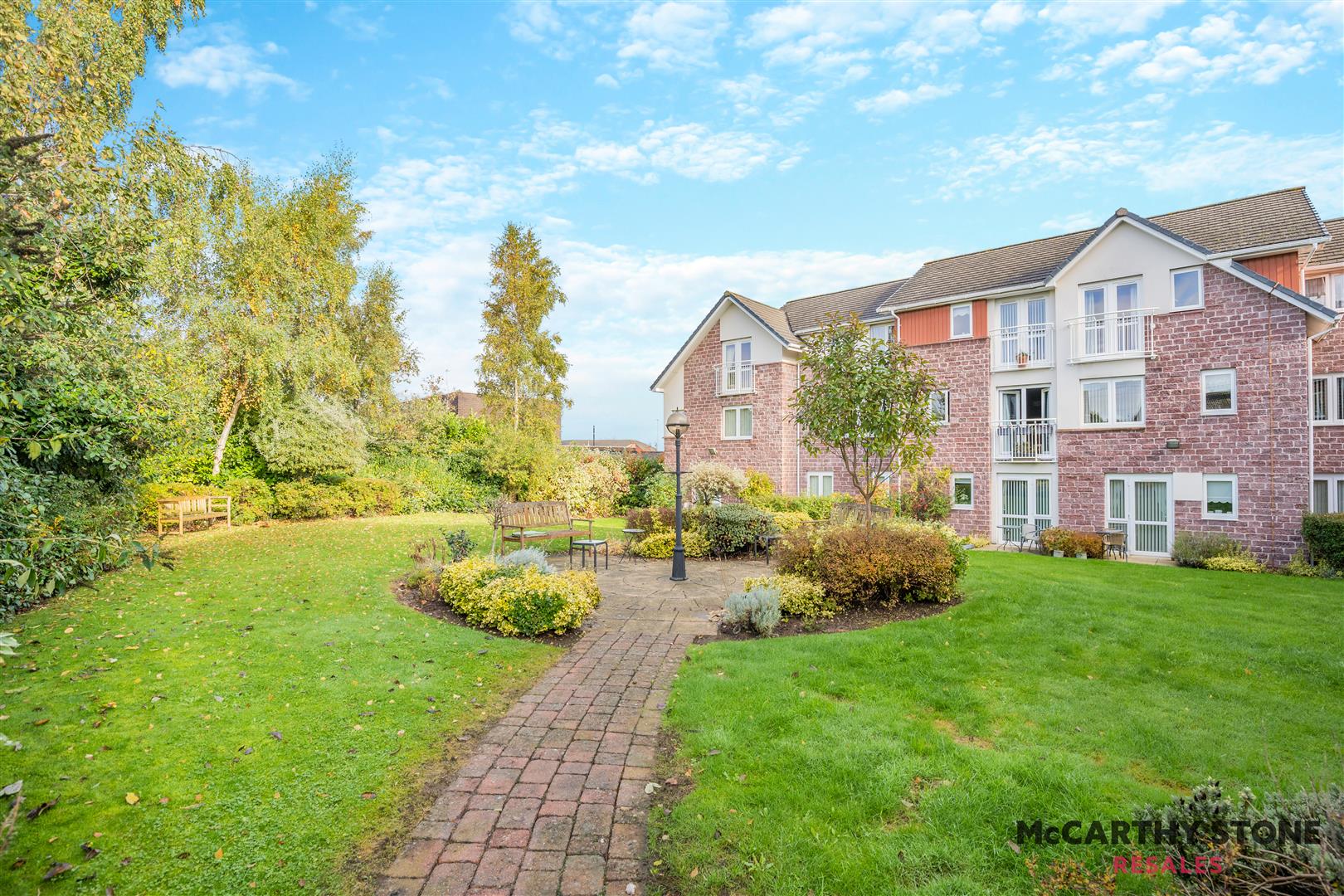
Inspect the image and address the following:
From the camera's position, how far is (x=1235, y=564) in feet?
47.5

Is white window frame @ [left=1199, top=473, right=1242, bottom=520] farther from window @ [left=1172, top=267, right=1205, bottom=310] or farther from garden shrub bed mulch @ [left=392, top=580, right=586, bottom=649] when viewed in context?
garden shrub bed mulch @ [left=392, top=580, right=586, bottom=649]

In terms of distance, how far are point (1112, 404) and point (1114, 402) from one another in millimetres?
98

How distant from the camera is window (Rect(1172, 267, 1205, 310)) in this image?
16.6 meters

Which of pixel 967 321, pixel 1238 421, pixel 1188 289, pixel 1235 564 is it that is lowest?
pixel 1235 564

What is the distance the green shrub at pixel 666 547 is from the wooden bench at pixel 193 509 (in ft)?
37.6

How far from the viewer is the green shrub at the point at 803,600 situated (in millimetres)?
8016

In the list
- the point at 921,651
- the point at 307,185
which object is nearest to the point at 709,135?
the point at 921,651

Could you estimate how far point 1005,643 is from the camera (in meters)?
6.39

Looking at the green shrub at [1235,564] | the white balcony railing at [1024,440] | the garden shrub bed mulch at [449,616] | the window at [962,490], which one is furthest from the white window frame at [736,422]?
the garden shrub bed mulch at [449,616]

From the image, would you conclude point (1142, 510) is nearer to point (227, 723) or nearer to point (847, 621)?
point (847, 621)

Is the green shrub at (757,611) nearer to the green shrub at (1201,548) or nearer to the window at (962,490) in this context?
the green shrub at (1201,548)

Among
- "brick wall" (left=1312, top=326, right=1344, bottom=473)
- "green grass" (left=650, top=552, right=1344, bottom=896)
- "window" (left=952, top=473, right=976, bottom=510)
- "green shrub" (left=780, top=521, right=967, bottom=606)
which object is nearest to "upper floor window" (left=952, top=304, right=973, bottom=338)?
"window" (left=952, top=473, right=976, bottom=510)

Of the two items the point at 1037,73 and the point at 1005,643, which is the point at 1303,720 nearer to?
the point at 1005,643

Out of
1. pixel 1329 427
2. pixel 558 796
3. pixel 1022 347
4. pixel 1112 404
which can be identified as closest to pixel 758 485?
pixel 1022 347
